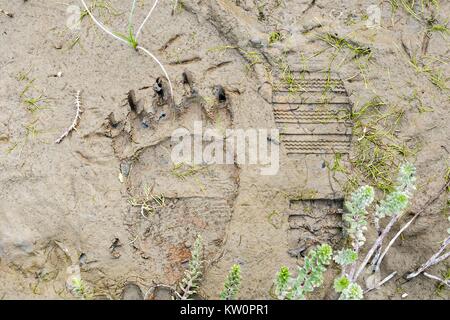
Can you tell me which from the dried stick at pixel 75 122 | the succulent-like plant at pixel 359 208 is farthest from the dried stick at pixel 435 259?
the dried stick at pixel 75 122

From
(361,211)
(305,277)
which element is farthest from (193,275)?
(361,211)

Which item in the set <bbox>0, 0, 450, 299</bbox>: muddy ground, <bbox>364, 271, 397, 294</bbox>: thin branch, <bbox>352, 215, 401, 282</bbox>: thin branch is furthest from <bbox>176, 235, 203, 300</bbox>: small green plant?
<bbox>364, 271, 397, 294</bbox>: thin branch

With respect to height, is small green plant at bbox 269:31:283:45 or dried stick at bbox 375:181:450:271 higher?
small green plant at bbox 269:31:283:45

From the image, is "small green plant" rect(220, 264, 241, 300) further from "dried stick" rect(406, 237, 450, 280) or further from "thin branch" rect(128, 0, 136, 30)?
"thin branch" rect(128, 0, 136, 30)

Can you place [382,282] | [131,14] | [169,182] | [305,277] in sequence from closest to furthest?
1. [305,277]
2. [382,282]
3. [169,182]
4. [131,14]

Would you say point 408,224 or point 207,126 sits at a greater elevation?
point 207,126

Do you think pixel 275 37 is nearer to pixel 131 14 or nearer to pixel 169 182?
pixel 131 14

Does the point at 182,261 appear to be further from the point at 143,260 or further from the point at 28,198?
the point at 28,198

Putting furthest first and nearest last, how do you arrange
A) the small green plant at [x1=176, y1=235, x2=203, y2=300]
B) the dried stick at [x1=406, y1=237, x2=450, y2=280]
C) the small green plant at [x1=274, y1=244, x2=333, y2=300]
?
the dried stick at [x1=406, y1=237, x2=450, y2=280] → the small green plant at [x1=176, y1=235, x2=203, y2=300] → the small green plant at [x1=274, y1=244, x2=333, y2=300]
